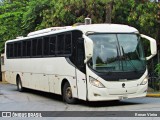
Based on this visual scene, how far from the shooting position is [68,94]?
16578 millimetres

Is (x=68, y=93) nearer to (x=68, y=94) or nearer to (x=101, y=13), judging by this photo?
(x=68, y=94)

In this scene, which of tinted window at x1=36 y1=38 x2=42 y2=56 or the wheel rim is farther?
tinted window at x1=36 y1=38 x2=42 y2=56

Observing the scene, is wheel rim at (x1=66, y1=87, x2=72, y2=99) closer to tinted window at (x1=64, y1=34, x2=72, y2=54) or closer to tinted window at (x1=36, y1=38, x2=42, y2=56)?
tinted window at (x1=64, y1=34, x2=72, y2=54)

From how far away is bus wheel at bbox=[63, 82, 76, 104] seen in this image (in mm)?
16312

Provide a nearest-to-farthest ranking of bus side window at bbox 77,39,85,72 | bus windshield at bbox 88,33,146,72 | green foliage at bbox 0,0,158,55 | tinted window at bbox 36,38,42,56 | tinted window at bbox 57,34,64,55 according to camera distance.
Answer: bus windshield at bbox 88,33,146,72 < bus side window at bbox 77,39,85,72 < tinted window at bbox 57,34,64,55 < tinted window at bbox 36,38,42,56 < green foliage at bbox 0,0,158,55

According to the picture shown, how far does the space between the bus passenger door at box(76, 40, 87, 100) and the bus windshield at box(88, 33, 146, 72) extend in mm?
451

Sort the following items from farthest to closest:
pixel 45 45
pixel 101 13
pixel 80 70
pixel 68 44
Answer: pixel 101 13, pixel 45 45, pixel 68 44, pixel 80 70

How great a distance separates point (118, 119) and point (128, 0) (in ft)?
52.4

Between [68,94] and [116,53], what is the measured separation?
9.01ft

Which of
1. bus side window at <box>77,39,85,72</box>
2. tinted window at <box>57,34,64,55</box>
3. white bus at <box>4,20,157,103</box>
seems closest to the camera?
white bus at <box>4,20,157,103</box>

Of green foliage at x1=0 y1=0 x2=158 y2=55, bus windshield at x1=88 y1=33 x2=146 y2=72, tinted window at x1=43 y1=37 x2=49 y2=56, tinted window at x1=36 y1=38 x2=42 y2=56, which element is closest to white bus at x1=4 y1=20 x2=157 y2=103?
bus windshield at x1=88 y1=33 x2=146 y2=72

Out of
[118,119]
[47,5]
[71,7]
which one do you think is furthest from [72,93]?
[47,5]

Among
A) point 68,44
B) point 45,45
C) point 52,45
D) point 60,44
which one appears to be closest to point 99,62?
point 68,44

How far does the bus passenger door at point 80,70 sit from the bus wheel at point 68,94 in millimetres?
915
